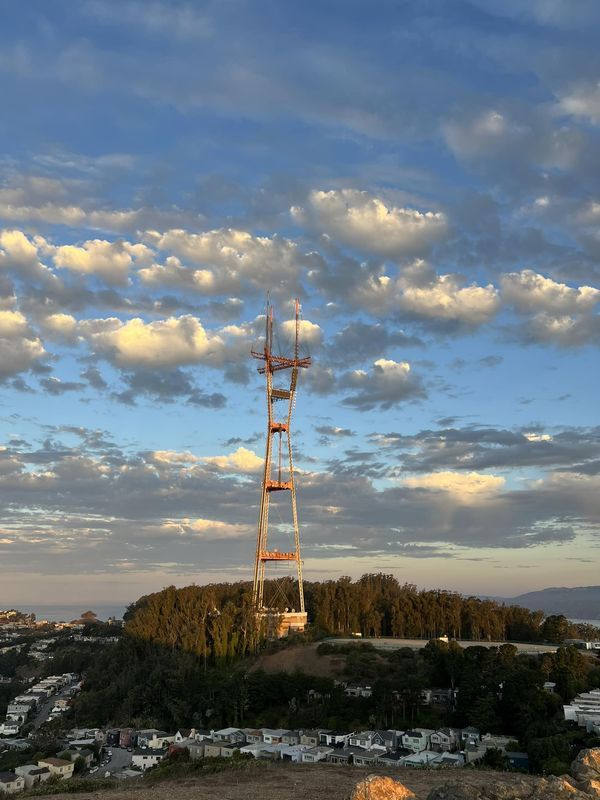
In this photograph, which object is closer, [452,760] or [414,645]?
[452,760]

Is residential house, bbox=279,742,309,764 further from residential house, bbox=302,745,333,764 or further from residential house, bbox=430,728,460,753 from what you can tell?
residential house, bbox=430,728,460,753

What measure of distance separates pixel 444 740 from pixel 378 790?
2552 cm

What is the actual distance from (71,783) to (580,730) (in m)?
23.0

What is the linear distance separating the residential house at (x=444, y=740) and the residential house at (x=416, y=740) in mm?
289

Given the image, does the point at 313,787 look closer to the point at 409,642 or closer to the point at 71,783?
the point at 71,783

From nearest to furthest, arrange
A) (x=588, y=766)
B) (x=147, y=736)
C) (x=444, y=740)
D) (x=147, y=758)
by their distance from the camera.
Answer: (x=588, y=766), (x=444, y=740), (x=147, y=758), (x=147, y=736)

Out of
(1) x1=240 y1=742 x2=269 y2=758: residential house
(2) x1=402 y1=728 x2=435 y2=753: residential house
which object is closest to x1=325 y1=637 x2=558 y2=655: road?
(2) x1=402 y1=728 x2=435 y2=753: residential house

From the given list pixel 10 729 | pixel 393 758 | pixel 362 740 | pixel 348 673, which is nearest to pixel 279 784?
pixel 393 758

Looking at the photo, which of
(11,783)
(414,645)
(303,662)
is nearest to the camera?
(11,783)

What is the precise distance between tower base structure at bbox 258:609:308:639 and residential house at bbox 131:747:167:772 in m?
16.4

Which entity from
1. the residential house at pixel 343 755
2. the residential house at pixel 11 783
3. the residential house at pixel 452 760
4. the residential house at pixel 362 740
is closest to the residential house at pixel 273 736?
the residential house at pixel 362 740

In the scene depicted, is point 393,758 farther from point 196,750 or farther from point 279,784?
point 196,750

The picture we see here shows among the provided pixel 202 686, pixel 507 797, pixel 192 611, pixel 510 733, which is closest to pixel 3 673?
pixel 192 611

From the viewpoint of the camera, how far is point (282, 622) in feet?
185
